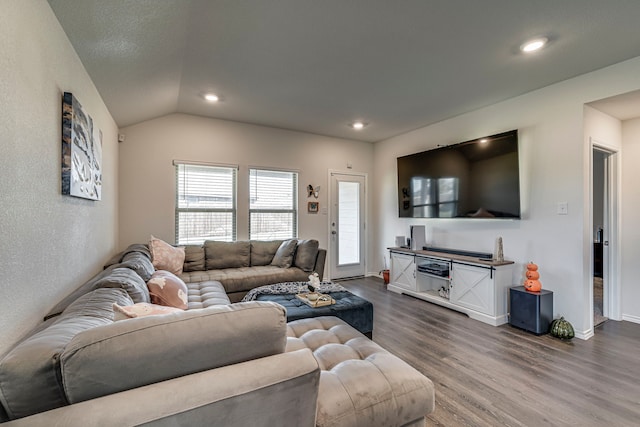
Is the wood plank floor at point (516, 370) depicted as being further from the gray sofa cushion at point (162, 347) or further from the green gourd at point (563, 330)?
the gray sofa cushion at point (162, 347)

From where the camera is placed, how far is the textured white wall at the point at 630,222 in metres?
3.16

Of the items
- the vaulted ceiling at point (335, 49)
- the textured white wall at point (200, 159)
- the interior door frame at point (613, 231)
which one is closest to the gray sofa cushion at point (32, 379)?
the vaulted ceiling at point (335, 49)

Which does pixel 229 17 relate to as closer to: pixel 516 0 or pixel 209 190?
pixel 516 0

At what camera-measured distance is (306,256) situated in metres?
3.89

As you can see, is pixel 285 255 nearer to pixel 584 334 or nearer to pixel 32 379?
pixel 32 379

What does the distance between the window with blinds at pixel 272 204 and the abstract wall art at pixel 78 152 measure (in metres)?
2.29

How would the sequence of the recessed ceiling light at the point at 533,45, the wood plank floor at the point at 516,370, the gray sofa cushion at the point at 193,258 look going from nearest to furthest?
the wood plank floor at the point at 516,370 < the recessed ceiling light at the point at 533,45 < the gray sofa cushion at the point at 193,258

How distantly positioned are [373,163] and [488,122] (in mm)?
2265

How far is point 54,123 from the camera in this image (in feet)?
5.03

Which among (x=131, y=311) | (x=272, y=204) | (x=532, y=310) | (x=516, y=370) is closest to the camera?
(x=131, y=311)

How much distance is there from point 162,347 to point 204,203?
11.8 feet

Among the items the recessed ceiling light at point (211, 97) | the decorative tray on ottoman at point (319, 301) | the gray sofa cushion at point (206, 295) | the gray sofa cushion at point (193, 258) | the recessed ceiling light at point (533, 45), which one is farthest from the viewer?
the gray sofa cushion at point (193, 258)

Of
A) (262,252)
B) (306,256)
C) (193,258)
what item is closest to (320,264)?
(306,256)

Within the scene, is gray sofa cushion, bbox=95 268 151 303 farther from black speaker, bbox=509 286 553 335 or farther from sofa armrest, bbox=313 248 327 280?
black speaker, bbox=509 286 553 335
